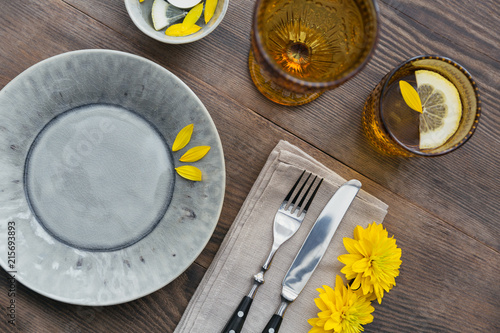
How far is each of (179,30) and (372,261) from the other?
0.46 metres

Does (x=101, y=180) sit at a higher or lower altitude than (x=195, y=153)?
lower

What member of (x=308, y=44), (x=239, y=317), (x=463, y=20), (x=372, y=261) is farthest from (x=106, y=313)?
(x=463, y=20)

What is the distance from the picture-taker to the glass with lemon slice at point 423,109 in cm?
53

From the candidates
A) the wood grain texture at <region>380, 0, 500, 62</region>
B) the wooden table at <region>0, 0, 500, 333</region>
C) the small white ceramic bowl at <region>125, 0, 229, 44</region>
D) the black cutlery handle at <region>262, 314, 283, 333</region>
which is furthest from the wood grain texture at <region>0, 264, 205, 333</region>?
the wood grain texture at <region>380, 0, 500, 62</region>

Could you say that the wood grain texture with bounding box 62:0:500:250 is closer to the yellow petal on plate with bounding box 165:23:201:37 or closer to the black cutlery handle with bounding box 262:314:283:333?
the yellow petal on plate with bounding box 165:23:201:37

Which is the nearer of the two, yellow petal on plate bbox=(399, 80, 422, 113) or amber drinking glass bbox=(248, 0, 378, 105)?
amber drinking glass bbox=(248, 0, 378, 105)

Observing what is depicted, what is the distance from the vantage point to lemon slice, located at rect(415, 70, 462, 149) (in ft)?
1.81

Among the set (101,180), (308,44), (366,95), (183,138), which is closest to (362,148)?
(366,95)

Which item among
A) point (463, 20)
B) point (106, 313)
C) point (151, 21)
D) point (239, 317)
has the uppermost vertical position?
point (463, 20)

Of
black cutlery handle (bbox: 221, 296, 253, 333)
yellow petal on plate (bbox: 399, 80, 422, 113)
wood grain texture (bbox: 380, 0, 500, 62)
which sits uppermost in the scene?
wood grain texture (bbox: 380, 0, 500, 62)

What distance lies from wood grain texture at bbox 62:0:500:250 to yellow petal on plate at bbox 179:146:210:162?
0.39ft

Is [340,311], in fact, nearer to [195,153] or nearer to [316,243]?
[316,243]

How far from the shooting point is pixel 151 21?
53 cm

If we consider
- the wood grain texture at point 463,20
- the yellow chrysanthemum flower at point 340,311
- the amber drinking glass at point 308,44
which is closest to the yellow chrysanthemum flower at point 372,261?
the yellow chrysanthemum flower at point 340,311
